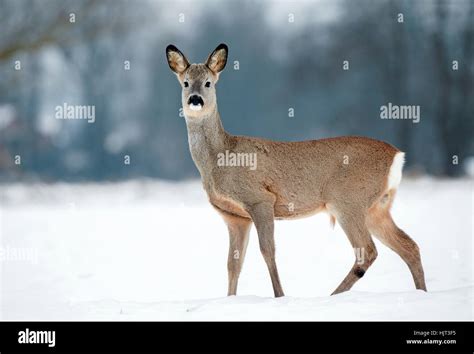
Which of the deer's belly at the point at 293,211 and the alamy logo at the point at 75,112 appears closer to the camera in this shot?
the deer's belly at the point at 293,211

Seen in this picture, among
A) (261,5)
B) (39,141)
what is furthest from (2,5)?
(261,5)

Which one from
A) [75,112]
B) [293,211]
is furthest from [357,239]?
[75,112]

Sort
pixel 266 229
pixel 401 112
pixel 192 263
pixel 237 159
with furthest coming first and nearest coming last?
1. pixel 401 112
2. pixel 192 263
3. pixel 237 159
4. pixel 266 229

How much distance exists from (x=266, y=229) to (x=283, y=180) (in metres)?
0.65

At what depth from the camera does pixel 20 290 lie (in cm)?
1120

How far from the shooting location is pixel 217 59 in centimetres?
981

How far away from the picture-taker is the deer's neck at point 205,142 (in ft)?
31.6

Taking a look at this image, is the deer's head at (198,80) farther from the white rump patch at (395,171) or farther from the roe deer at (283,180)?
the white rump patch at (395,171)

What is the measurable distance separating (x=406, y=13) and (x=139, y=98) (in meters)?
7.55

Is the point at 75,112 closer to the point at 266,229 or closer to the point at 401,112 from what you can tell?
the point at 401,112

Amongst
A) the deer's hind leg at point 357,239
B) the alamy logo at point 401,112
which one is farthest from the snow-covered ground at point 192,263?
the alamy logo at point 401,112

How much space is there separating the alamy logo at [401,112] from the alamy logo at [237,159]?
11783 millimetres
